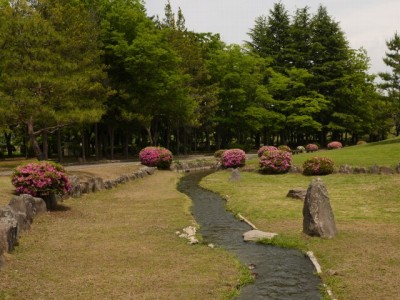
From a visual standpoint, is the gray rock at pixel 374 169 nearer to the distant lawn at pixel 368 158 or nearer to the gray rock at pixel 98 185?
the distant lawn at pixel 368 158

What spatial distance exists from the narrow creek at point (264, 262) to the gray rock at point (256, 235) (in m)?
0.22

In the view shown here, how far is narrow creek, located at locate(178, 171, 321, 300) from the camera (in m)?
10.4

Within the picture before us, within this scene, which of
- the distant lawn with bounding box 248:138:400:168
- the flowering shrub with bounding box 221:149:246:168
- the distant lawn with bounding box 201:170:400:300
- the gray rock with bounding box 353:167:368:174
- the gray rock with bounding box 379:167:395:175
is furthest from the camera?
the flowering shrub with bounding box 221:149:246:168

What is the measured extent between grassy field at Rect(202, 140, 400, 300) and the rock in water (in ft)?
1.04

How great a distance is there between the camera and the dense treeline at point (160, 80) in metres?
29.5

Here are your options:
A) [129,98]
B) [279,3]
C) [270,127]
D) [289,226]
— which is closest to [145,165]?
[129,98]

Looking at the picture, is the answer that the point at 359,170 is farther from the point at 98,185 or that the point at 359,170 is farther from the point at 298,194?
the point at 98,185

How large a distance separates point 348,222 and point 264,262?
234 inches

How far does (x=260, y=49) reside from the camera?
82.0 metres

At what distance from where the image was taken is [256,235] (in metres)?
15.6

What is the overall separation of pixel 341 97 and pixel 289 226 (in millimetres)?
64037

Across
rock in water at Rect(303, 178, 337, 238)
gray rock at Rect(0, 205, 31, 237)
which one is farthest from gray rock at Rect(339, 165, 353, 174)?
gray rock at Rect(0, 205, 31, 237)

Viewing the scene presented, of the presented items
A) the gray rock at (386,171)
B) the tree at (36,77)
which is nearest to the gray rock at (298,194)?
the gray rock at (386,171)

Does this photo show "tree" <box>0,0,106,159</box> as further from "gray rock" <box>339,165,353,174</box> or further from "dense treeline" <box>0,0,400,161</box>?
"gray rock" <box>339,165,353,174</box>
